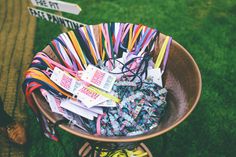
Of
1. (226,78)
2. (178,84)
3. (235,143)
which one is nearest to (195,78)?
(178,84)

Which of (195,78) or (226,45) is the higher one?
(195,78)

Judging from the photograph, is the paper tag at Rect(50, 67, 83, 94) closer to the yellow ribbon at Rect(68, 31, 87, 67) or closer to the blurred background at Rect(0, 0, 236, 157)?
the yellow ribbon at Rect(68, 31, 87, 67)

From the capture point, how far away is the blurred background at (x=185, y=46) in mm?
2475

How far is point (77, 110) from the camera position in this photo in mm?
1667

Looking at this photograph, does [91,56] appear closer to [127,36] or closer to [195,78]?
[127,36]

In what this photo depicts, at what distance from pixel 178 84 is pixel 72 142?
1.14 meters

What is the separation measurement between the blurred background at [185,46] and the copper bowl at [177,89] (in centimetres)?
30

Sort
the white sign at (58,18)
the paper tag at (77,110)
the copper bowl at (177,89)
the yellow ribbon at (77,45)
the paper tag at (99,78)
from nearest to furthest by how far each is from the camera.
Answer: the copper bowl at (177,89)
the paper tag at (77,110)
the paper tag at (99,78)
the yellow ribbon at (77,45)
the white sign at (58,18)

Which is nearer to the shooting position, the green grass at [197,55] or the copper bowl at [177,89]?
the copper bowl at [177,89]

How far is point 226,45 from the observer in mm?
3369

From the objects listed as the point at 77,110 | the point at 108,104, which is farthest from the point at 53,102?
the point at 108,104

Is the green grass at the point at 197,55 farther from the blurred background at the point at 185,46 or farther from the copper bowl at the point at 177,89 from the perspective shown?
the copper bowl at the point at 177,89

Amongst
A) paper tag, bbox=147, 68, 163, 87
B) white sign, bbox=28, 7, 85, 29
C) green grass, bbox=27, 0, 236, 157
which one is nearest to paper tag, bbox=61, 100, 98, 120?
green grass, bbox=27, 0, 236, 157

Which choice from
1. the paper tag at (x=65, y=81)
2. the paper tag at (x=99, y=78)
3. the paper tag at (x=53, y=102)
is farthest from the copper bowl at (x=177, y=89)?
the paper tag at (x=99, y=78)
